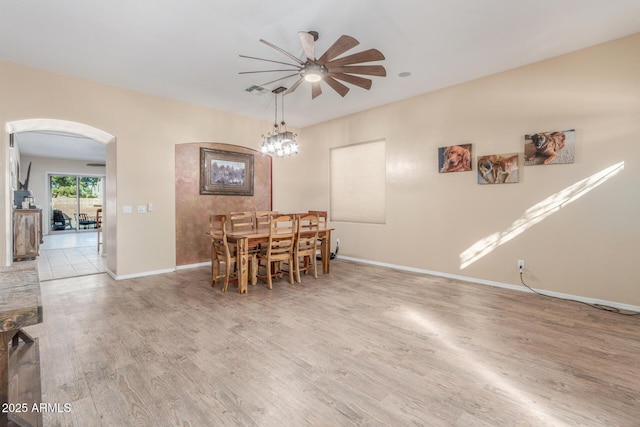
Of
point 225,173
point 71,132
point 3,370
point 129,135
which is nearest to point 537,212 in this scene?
point 3,370

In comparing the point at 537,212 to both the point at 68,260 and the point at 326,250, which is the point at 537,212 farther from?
the point at 68,260

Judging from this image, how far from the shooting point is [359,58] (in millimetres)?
2887

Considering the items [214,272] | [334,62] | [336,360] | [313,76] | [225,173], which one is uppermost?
[334,62]

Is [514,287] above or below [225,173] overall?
below

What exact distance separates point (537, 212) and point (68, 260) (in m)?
8.54

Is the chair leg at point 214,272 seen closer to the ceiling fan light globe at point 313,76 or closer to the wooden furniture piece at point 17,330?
the wooden furniture piece at point 17,330

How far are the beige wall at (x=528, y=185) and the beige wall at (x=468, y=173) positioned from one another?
14 mm

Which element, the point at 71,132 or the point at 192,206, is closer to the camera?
Result: the point at 71,132

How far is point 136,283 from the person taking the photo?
4.55 m

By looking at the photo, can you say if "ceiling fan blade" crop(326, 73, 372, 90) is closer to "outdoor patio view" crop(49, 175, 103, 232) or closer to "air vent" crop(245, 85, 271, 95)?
"air vent" crop(245, 85, 271, 95)

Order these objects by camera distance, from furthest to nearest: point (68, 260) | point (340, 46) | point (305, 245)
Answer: point (68, 260)
point (305, 245)
point (340, 46)

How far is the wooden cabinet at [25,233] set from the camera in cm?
600

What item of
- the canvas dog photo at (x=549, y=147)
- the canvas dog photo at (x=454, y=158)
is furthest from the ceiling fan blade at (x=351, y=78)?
the canvas dog photo at (x=549, y=147)

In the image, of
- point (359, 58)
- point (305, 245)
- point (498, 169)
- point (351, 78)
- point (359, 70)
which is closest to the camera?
Answer: point (359, 58)
